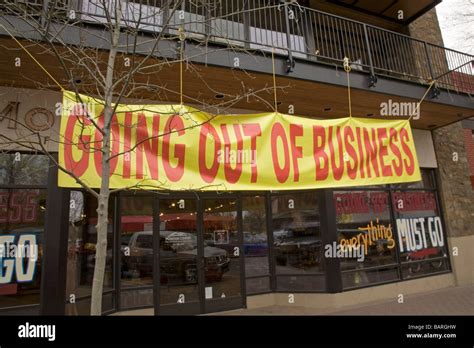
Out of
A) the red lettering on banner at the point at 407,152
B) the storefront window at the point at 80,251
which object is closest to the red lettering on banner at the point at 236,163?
the red lettering on banner at the point at 407,152

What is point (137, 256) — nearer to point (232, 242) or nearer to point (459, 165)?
point (232, 242)

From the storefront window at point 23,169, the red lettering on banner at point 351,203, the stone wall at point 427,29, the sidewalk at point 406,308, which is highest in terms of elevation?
the stone wall at point 427,29

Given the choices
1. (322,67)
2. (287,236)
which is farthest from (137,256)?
(322,67)

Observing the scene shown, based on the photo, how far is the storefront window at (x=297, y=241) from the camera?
336 inches

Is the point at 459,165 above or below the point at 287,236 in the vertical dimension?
above

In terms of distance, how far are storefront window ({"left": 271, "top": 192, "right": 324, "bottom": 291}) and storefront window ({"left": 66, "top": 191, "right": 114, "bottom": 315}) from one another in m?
3.96

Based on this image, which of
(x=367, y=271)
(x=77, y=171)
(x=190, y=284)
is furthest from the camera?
(x=367, y=271)

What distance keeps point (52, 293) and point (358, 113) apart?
7.76m

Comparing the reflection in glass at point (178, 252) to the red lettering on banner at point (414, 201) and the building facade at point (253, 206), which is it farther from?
the red lettering on banner at point (414, 201)

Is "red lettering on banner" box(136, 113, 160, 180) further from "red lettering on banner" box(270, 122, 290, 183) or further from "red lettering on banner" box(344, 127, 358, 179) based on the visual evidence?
"red lettering on banner" box(344, 127, 358, 179)

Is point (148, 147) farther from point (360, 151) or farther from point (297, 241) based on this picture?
point (297, 241)

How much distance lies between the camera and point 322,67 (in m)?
7.24

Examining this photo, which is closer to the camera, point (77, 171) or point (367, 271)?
point (77, 171)

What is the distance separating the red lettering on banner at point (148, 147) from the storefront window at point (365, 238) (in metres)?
5.83
